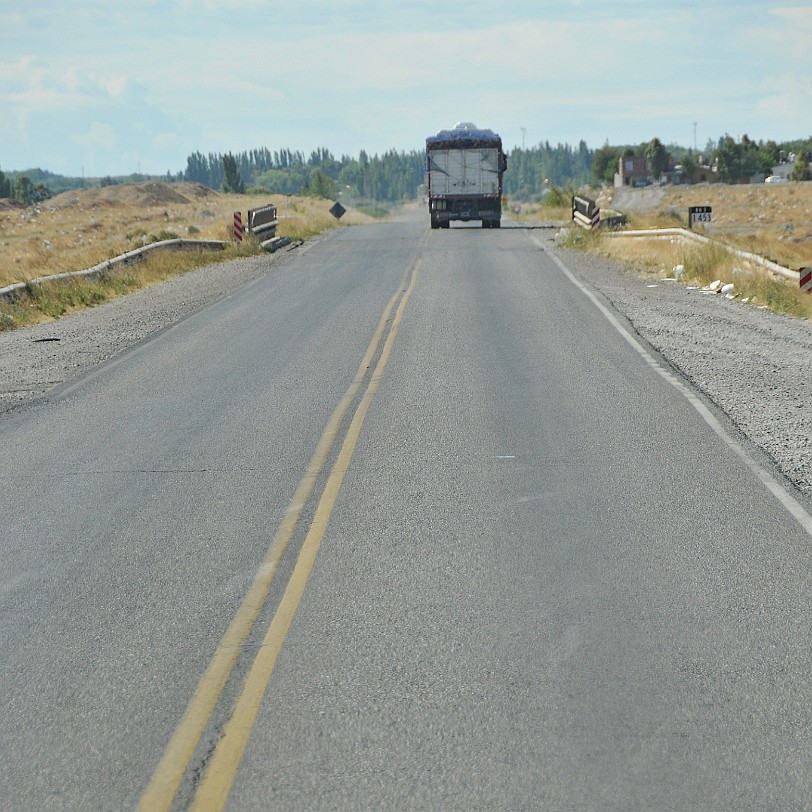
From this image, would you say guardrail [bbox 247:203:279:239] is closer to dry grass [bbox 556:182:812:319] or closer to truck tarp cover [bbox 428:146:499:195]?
truck tarp cover [bbox 428:146:499:195]

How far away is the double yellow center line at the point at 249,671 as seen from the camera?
463 centimetres

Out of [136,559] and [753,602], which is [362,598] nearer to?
[136,559]

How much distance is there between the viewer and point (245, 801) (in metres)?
4.48

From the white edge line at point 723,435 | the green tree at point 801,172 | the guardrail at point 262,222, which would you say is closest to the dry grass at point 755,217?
the white edge line at point 723,435

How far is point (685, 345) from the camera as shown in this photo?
15969 millimetres

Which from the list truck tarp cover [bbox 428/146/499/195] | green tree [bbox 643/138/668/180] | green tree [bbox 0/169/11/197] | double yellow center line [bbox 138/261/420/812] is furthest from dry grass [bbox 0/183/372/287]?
green tree [bbox 643/138/668/180]

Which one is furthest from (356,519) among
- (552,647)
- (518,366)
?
(518,366)

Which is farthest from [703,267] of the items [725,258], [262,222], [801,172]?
[801,172]

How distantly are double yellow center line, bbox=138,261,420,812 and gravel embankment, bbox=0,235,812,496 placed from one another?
162 inches

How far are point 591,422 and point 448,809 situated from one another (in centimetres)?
724

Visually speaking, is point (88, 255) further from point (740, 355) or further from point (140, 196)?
point (140, 196)

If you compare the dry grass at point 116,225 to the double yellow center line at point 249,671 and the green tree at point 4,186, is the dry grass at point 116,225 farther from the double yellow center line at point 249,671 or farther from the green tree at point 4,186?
the double yellow center line at point 249,671

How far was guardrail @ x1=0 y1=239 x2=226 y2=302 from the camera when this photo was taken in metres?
22.2

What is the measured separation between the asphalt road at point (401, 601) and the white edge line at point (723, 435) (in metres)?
0.08
